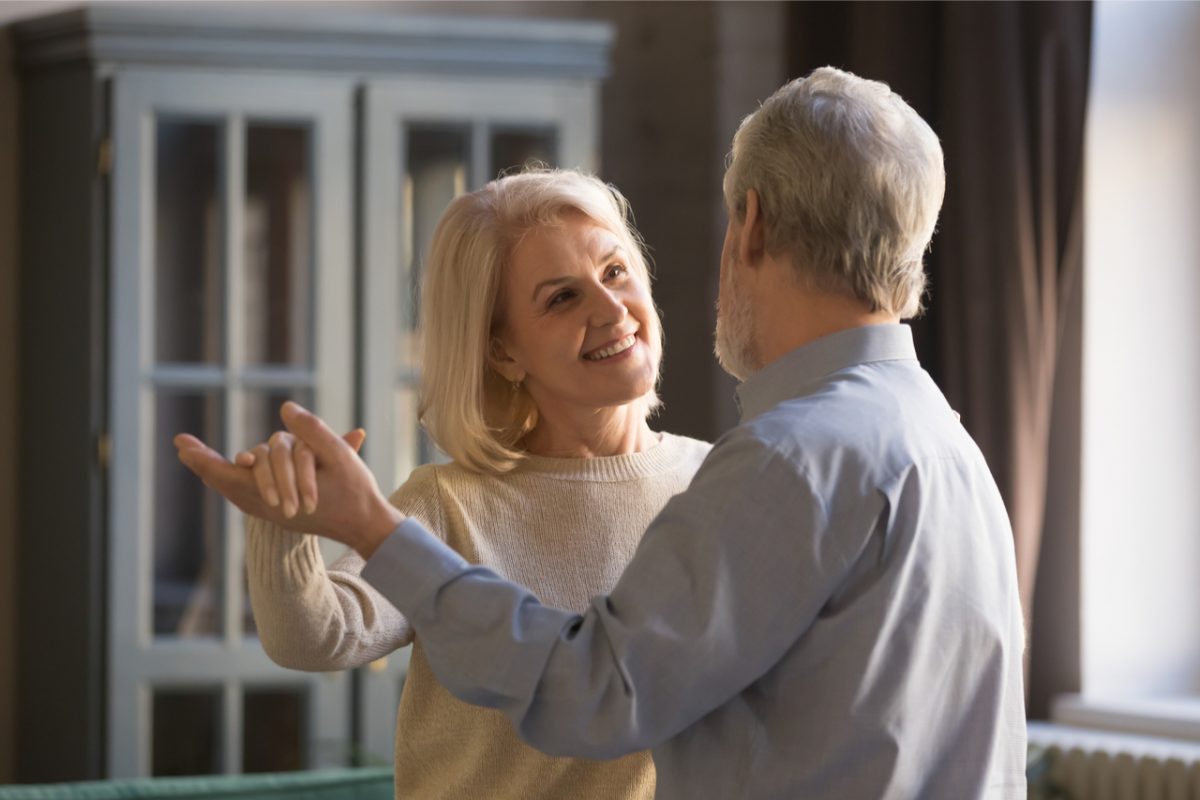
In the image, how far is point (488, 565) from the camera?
1.64 metres

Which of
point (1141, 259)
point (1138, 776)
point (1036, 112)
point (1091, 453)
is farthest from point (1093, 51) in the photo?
point (1138, 776)

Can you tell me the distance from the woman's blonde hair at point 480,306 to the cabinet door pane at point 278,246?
1612 millimetres

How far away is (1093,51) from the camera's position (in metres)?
3.20

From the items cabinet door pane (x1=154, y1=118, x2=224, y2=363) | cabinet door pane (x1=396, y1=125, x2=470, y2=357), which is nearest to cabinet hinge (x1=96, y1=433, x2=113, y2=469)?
cabinet door pane (x1=154, y1=118, x2=224, y2=363)

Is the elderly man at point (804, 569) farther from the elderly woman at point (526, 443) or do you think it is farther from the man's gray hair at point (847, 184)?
the elderly woman at point (526, 443)

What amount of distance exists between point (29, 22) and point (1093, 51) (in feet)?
7.98

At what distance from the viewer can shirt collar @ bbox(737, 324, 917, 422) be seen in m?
1.23

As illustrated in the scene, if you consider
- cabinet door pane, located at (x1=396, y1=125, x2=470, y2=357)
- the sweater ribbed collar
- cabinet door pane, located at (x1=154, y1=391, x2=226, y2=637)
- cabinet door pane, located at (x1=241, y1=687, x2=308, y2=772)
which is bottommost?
cabinet door pane, located at (x1=241, y1=687, x2=308, y2=772)

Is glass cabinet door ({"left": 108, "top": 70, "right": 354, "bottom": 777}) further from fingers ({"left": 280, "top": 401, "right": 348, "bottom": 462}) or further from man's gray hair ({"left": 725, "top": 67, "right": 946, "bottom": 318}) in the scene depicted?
man's gray hair ({"left": 725, "top": 67, "right": 946, "bottom": 318})

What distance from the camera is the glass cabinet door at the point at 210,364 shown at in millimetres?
3217

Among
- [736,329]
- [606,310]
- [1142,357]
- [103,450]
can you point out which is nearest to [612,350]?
[606,310]

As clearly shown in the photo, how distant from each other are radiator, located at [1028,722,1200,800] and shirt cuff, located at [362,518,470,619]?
1.99 metres

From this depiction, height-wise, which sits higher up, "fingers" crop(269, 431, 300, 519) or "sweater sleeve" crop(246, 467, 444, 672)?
"fingers" crop(269, 431, 300, 519)

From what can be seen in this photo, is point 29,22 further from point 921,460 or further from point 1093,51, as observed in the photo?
point 921,460
